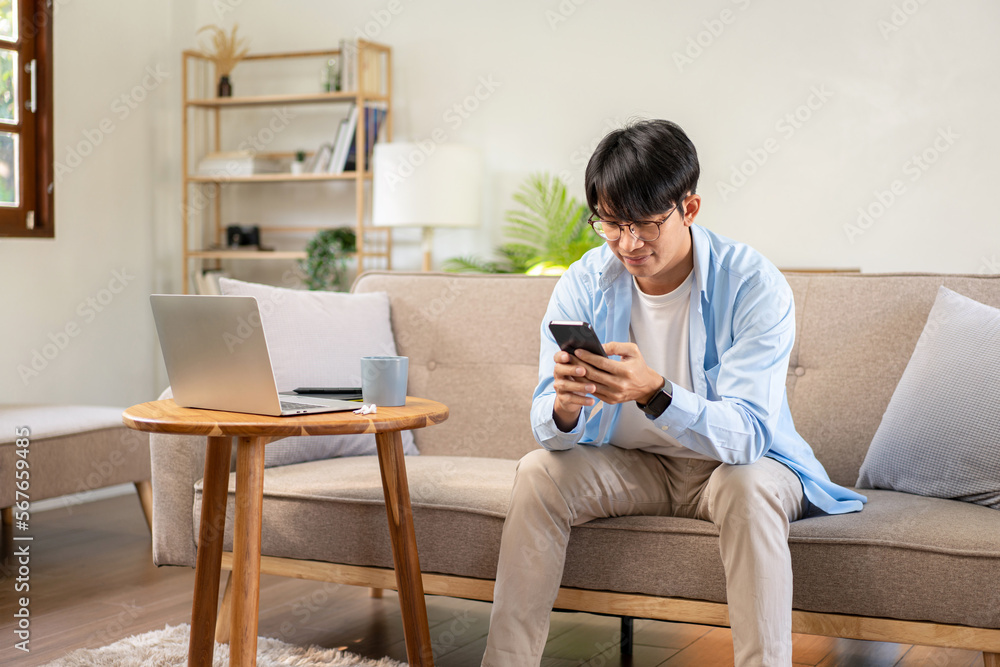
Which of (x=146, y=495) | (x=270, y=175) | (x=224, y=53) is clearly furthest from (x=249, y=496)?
(x=224, y=53)

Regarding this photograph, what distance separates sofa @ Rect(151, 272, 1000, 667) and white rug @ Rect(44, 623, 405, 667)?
106 mm

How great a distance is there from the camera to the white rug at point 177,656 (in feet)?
6.39

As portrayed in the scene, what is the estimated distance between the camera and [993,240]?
3.25m

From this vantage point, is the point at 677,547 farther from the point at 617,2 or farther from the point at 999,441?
the point at 617,2

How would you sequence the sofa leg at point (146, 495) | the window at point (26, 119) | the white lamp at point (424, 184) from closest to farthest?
the sofa leg at point (146, 495), the window at point (26, 119), the white lamp at point (424, 184)

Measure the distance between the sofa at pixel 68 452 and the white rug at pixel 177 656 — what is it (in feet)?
2.67

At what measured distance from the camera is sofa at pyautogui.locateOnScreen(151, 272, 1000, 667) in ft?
5.08

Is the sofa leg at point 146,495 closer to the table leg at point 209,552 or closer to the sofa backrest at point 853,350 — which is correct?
the table leg at point 209,552

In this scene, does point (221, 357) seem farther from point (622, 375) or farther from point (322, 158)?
point (322, 158)

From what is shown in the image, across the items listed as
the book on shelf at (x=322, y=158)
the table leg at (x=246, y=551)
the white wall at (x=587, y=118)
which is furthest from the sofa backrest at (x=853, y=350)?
the book on shelf at (x=322, y=158)

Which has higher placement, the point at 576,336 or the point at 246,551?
the point at 576,336

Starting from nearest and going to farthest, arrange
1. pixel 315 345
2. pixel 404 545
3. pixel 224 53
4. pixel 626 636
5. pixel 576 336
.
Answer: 1. pixel 576 336
2. pixel 404 545
3. pixel 626 636
4. pixel 315 345
5. pixel 224 53

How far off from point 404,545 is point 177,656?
0.61 m

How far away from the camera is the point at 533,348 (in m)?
2.33
